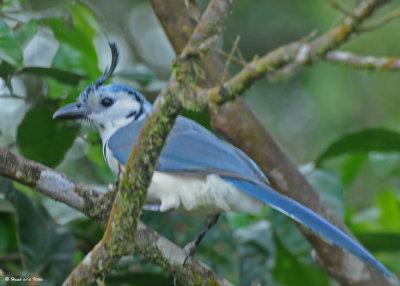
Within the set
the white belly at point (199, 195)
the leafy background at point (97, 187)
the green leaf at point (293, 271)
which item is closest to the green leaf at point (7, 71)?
the leafy background at point (97, 187)

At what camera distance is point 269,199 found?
95.3 inches

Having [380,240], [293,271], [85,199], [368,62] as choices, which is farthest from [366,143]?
[368,62]

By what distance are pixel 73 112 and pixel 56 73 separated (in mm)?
191

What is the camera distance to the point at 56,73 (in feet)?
9.60

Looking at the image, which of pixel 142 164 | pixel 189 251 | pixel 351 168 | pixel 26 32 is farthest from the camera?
pixel 351 168

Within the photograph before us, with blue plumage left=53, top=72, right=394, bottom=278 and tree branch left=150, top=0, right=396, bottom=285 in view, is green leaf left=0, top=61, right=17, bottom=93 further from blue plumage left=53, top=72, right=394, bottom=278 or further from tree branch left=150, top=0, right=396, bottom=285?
tree branch left=150, top=0, right=396, bottom=285

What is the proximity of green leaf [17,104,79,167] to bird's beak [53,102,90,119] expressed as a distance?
0.42 ft

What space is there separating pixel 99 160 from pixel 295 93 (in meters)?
4.86

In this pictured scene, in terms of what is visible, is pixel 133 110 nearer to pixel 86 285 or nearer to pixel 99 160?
pixel 99 160

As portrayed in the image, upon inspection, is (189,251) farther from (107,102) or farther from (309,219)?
(107,102)

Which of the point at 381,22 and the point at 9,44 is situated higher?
the point at 381,22

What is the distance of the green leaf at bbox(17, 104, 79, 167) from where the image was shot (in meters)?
3.02

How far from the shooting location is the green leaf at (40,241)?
2850mm

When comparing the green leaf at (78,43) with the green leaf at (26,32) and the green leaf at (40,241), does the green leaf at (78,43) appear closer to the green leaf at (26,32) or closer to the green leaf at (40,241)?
the green leaf at (26,32)
